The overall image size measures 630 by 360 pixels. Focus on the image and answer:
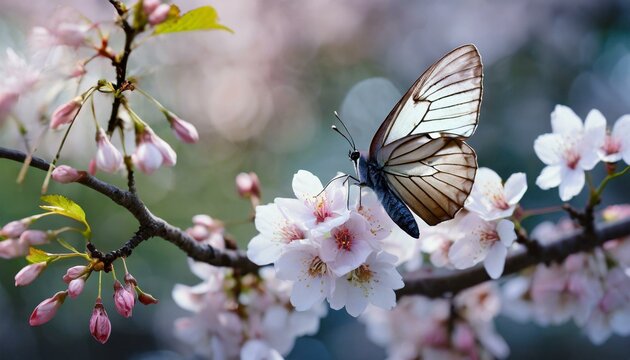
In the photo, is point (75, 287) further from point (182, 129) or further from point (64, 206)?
point (182, 129)

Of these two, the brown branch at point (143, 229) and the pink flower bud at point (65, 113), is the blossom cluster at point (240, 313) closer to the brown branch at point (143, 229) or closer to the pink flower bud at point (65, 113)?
the brown branch at point (143, 229)

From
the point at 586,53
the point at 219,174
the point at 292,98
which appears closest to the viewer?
the point at 219,174

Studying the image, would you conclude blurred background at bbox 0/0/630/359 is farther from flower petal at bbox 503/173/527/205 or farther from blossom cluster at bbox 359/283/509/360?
flower petal at bbox 503/173/527/205

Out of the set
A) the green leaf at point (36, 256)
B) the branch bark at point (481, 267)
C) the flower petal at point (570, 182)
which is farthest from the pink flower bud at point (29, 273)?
the flower petal at point (570, 182)

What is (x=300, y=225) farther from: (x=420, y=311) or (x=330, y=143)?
(x=330, y=143)

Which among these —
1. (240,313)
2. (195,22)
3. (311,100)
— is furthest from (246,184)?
(311,100)

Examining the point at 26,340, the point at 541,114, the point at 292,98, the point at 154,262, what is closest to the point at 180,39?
the point at 292,98
